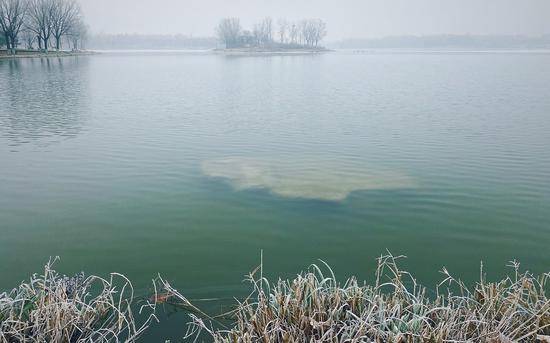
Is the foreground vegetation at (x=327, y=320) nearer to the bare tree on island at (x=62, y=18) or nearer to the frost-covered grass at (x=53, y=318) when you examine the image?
the frost-covered grass at (x=53, y=318)

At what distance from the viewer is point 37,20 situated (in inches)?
3974

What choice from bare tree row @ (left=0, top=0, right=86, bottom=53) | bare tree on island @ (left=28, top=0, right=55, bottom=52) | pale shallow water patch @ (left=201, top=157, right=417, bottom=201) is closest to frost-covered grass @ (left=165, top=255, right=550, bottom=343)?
pale shallow water patch @ (left=201, top=157, right=417, bottom=201)

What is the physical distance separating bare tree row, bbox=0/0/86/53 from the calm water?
7566 cm

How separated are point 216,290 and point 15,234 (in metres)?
6.09

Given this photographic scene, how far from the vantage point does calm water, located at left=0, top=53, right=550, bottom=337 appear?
32.0ft

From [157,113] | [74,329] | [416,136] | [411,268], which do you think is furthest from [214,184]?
[157,113]

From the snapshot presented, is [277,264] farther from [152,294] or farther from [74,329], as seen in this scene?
[74,329]

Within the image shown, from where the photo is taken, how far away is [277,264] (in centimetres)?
945

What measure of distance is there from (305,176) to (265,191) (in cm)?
211

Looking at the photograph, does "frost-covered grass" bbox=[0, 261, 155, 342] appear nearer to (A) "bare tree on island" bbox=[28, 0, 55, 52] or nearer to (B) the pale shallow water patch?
(B) the pale shallow water patch

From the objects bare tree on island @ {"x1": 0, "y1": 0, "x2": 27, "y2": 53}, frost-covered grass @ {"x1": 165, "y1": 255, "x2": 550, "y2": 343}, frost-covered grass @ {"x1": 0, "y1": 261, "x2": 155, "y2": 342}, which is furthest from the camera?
bare tree on island @ {"x1": 0, "y1": 0, "x2": 27, "y2": 53}

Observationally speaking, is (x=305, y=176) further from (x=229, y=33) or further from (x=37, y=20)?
(x=229, y=33)

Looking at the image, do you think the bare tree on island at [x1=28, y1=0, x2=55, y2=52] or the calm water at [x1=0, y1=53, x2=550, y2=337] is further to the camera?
the bare tree on island at [x1=28, y1=0, x2=55, y2=52]

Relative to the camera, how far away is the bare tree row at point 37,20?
8875 centimetres
